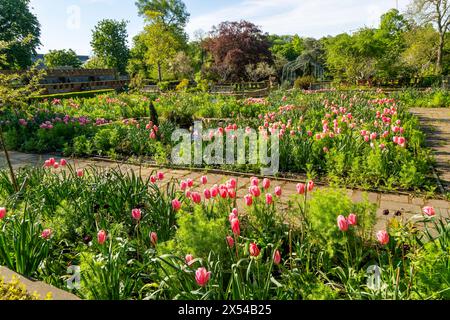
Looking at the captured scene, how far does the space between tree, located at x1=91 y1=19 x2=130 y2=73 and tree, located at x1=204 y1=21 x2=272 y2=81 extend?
19971mm

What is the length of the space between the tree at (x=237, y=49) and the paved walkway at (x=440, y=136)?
1899 centimetres

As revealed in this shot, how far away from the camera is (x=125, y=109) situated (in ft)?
37.2

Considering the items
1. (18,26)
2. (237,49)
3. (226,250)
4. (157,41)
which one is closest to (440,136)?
(226,250)

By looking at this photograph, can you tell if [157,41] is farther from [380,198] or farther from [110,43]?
[380,198]

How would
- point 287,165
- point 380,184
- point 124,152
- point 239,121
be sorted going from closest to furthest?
point 380,184 → point 287,165 → point 124,152 → point 239,121

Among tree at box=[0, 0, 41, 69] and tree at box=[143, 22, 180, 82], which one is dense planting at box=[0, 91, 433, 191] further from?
tree at box=[143, 22, 180, 82]

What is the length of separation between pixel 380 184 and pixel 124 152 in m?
5.07

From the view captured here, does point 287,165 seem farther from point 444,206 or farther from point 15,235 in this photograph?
point 15,235

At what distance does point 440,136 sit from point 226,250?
725 cm

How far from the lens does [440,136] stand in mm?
7309

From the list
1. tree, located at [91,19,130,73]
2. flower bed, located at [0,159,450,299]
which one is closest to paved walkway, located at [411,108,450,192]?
flower bed, located at [0,159,450,299]

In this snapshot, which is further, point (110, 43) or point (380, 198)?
point (110, 43)

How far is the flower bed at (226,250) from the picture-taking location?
1.85 meters
